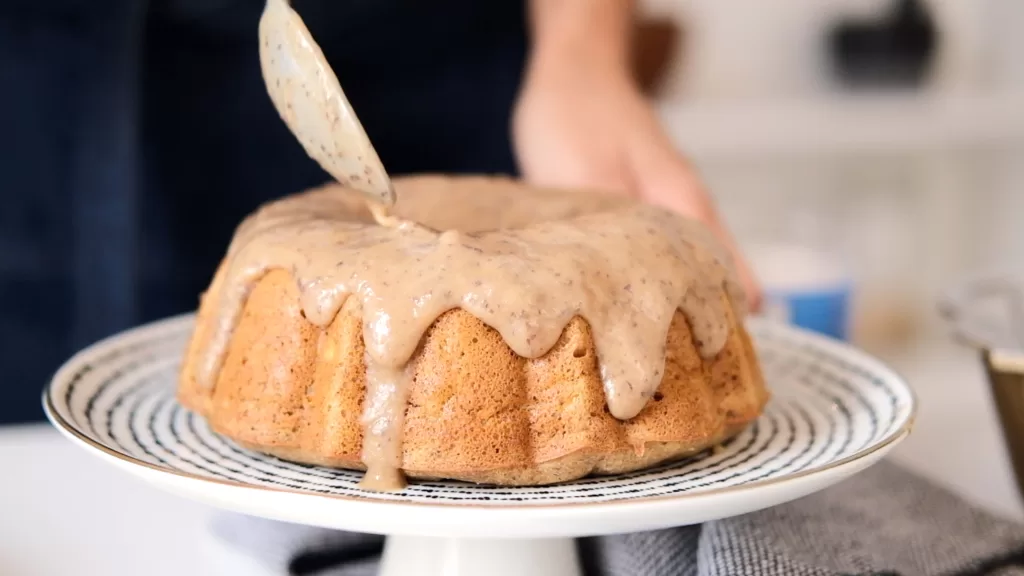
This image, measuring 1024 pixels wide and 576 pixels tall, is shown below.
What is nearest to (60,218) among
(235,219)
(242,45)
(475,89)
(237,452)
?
(235,219)

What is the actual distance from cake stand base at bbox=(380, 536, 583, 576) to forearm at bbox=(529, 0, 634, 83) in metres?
0.77

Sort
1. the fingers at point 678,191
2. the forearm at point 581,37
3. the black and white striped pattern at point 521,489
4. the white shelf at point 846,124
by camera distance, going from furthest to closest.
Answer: the white shelf at point 846,124
the forearm at point 581,37
the fingers at point 678,191
the black and white striped pattern at point 521,489

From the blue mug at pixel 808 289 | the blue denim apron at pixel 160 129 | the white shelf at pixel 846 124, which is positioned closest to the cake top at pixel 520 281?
the blue denim apron at pixel 160 129

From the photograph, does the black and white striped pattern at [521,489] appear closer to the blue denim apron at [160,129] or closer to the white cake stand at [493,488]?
the white cake stand at [493,488]

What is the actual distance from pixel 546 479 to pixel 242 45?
84cm

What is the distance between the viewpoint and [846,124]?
242 centimetres

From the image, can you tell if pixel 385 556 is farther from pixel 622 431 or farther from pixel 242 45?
pixel 242 45

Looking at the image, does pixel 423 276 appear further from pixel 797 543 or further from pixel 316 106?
pixel 797 543

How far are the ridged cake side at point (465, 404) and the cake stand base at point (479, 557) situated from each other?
0.06m

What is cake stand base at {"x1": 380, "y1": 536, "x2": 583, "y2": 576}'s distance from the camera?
0.77 m

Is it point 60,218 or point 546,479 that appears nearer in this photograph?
point 546,479

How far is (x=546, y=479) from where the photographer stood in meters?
0.75

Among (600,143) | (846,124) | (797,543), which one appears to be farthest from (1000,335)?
(846,124)

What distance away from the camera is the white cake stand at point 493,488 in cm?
62
